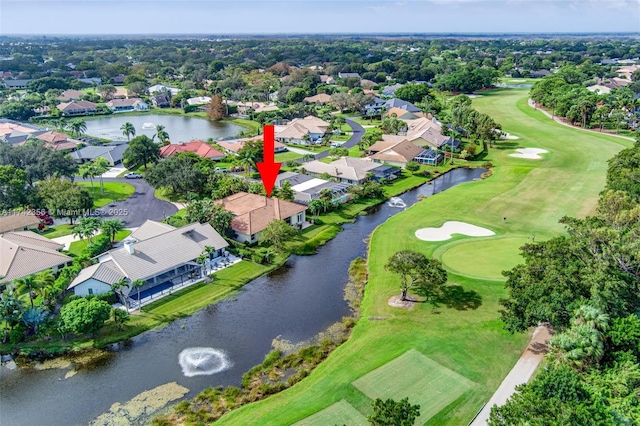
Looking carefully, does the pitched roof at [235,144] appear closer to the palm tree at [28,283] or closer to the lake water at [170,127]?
the lake water at [170,127]

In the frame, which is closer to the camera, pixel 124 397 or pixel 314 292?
pixel 124 397

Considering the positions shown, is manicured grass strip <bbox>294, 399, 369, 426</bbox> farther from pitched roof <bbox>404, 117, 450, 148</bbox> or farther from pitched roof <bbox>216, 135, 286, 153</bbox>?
pitched roof <bbox>404, 117, 450, 148</bbox>

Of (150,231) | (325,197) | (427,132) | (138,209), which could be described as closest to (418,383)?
(150,231)

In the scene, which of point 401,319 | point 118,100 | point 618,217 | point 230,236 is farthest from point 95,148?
point 618,217

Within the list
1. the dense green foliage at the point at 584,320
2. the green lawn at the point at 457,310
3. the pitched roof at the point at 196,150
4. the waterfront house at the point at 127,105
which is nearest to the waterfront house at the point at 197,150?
the pitched roof at the point at 196,150

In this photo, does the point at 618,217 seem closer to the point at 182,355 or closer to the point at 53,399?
the point at 182,355
